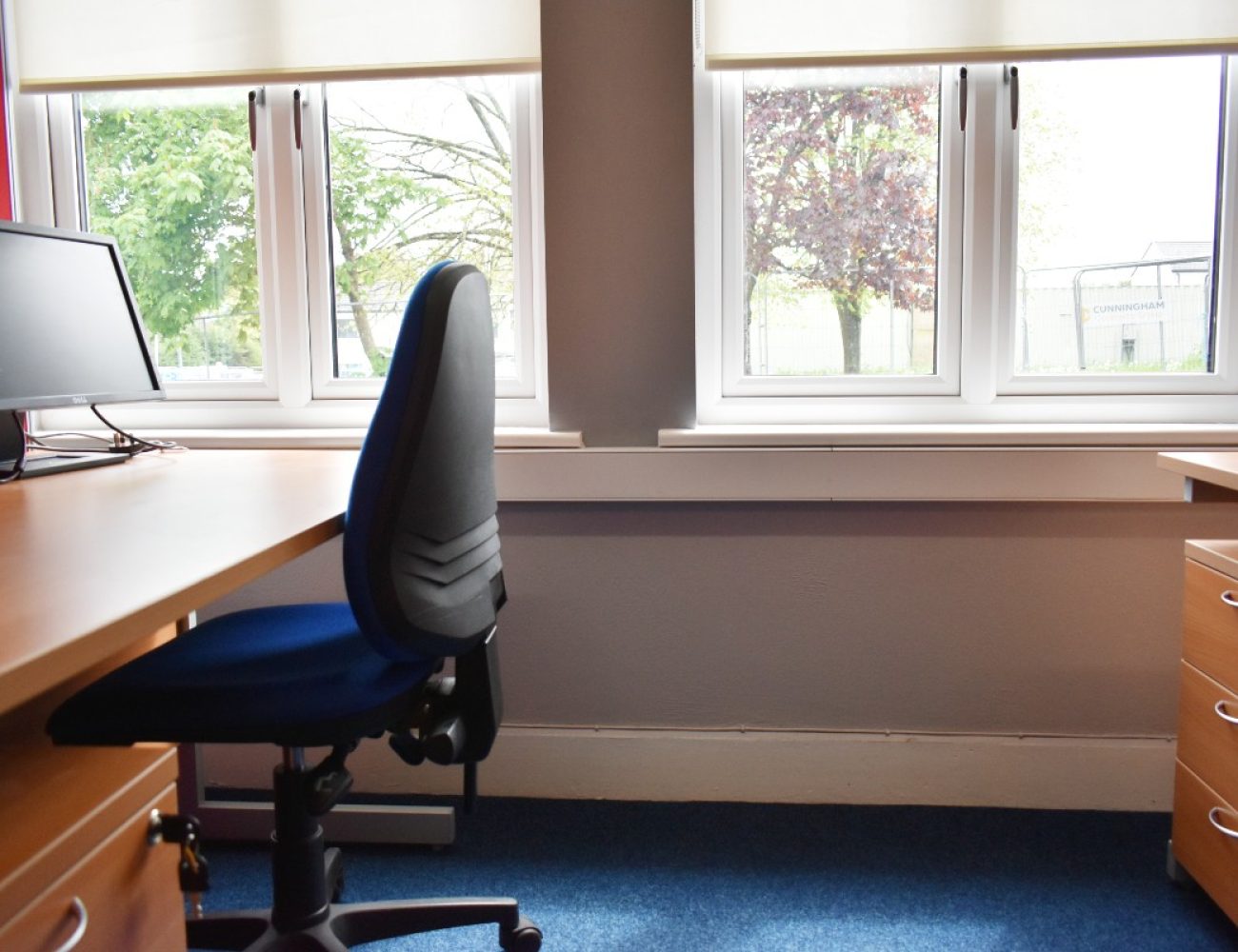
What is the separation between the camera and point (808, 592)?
6.96 ft

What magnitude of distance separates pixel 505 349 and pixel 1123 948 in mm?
1654

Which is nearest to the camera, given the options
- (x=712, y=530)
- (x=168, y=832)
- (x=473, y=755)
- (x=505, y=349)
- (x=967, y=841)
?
(x=168, y=832)

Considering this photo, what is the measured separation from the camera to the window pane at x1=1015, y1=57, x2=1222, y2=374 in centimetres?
211

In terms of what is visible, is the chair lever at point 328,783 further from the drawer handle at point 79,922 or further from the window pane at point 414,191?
the window pane at point 414,191

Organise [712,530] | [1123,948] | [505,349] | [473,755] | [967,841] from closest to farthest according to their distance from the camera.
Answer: [473,755]
[1123,948]
[967,841]
[712,530]
[505,349]

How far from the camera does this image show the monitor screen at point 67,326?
162 cm

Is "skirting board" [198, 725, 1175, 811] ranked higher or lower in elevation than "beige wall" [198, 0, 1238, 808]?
lower

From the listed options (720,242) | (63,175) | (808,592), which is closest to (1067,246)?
(720,242)

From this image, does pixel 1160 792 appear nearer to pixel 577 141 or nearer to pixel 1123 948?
pixel 1123 948

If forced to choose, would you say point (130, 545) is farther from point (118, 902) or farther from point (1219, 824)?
point (1219, 824)

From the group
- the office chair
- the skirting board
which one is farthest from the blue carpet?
the office chair

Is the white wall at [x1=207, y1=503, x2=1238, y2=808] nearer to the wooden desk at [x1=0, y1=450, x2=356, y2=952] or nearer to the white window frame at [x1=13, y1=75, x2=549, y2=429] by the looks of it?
the white window frame at [x1=13, y1=75, x2=549, y2=429]

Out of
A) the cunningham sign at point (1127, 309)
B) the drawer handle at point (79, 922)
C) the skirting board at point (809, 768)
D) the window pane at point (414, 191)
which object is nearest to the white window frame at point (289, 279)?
the window pane at point (414, 191)

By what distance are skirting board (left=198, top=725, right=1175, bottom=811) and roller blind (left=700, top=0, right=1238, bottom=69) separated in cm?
142
